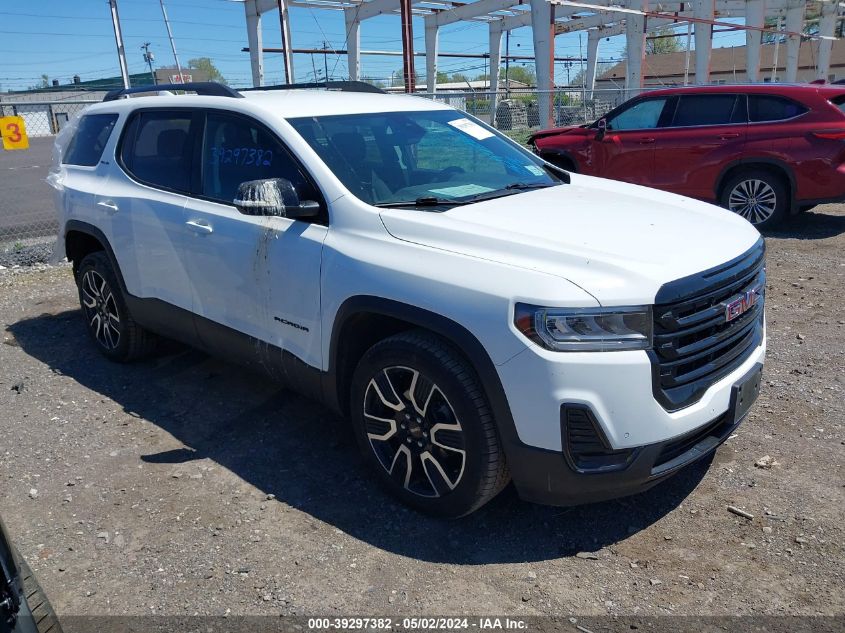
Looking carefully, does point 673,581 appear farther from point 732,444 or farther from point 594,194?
point 594,194

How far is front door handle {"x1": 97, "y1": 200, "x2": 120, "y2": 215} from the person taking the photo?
480 centimetres

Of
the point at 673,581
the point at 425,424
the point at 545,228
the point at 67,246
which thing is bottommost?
the point at 673,581

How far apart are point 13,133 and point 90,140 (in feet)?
14.3

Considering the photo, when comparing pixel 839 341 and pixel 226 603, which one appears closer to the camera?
pixel 226 603

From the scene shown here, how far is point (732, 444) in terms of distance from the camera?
387cm

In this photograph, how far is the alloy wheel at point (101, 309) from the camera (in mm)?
5199

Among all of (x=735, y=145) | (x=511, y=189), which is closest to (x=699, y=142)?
(x=735, y=145)

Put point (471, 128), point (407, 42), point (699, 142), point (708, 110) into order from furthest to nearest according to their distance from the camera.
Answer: point (407, 42), point (708, 110), point (699, 142), point (471, 128)

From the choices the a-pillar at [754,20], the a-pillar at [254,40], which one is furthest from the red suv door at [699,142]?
the a-pillar at [754,20]

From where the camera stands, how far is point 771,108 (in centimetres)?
870

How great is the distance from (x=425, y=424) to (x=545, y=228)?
1003mm

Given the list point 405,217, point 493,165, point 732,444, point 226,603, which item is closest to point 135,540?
point 226,603

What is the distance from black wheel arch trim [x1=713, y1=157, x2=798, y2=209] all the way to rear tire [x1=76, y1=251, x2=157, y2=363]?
23.0 ft

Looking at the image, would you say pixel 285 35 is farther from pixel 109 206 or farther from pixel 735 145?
pixel 109 206
